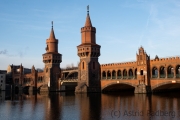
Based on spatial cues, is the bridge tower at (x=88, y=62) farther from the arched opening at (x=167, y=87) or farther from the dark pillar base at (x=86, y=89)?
the arched opening at (x=167, y=87)

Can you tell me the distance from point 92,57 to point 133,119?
4479 centimetres

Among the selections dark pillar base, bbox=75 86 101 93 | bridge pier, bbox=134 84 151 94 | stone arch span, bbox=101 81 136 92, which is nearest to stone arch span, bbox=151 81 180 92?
bridge pier, bbox=134 84 151 94

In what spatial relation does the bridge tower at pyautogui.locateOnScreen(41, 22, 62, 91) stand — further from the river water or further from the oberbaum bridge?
the river water

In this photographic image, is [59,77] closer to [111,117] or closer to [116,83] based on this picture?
[116,83]

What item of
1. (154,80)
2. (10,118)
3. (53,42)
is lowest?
(10,118)

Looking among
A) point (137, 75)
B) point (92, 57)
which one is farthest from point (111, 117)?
point (92, 57)

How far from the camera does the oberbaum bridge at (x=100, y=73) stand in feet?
184

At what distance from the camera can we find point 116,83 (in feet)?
215

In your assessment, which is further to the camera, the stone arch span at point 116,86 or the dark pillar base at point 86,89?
the dark pillar base at point 86,89

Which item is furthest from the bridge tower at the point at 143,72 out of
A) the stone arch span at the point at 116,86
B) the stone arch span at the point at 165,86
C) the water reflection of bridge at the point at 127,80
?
the stone arch span at the point at 116,86

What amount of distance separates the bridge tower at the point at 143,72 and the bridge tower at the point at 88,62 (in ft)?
46.1

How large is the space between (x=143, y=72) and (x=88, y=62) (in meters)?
17.0

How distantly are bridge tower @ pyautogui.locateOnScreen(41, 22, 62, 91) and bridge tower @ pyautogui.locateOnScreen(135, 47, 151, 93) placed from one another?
33.5 meters

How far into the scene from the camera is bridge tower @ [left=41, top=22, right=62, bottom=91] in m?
83.0
